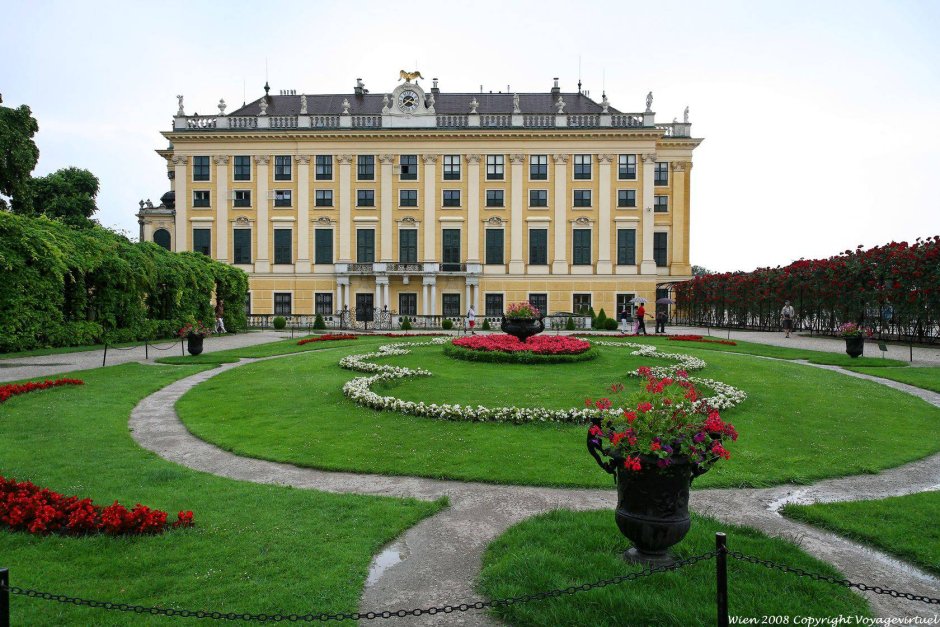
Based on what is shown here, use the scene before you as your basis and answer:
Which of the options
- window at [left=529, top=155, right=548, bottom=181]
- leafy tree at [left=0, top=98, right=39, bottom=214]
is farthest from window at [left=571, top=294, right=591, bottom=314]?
leafy tree at [left=0, top=98, right=39, bottom=214]

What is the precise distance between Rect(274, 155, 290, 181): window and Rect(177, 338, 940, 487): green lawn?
1437 inches

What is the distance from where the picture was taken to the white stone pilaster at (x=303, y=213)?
4816cm

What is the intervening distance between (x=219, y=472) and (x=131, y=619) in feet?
11.7

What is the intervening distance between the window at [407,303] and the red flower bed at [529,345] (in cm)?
2769

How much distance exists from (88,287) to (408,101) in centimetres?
3106

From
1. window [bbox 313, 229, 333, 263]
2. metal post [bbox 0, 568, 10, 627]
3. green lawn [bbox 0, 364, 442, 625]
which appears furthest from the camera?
window [bbox 313, 229, 333, 263]

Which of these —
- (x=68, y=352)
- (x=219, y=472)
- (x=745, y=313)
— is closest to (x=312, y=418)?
(x=219, y=472)

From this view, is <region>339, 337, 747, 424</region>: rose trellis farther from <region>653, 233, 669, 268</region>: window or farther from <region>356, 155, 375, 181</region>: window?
<region>653, 233, 669, 268</region>: window

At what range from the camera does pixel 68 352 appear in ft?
69.7

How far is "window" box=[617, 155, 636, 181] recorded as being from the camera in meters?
47.6

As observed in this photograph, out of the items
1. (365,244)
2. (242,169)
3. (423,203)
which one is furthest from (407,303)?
(242,169)

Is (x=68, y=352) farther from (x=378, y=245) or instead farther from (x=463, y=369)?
(x=378, y=245)

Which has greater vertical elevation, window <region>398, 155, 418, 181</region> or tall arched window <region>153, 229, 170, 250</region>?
window <region>398, 155, 418, 181</region>

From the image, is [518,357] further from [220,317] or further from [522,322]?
[220,317]
